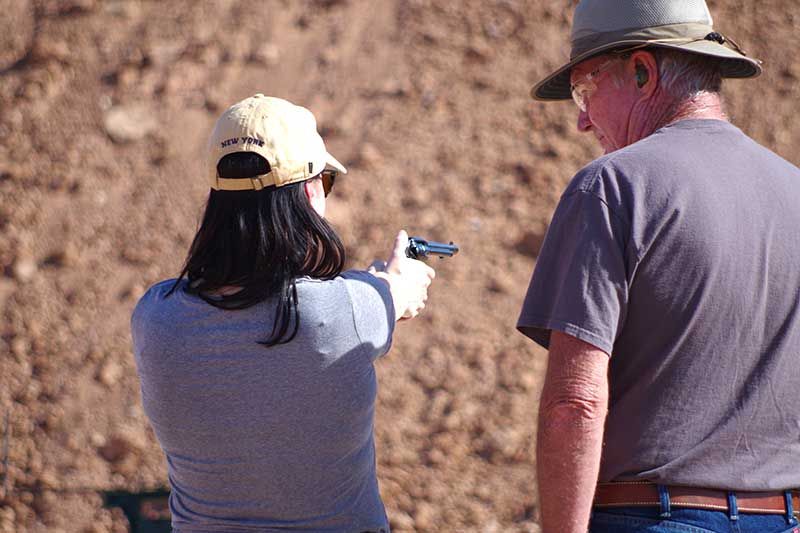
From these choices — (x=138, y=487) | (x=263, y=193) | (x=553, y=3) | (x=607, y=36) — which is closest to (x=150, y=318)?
(x=263, y=193)

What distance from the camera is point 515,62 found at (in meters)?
6.46

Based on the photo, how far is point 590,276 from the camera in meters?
1.70

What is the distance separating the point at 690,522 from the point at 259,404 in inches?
32.9

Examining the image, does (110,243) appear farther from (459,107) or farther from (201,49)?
(459,107)

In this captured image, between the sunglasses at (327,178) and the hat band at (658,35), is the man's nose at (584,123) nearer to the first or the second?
the hat band at (658,35)

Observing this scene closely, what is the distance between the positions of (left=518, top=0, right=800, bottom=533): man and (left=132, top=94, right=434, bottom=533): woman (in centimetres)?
40

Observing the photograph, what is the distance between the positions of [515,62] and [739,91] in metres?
1.60

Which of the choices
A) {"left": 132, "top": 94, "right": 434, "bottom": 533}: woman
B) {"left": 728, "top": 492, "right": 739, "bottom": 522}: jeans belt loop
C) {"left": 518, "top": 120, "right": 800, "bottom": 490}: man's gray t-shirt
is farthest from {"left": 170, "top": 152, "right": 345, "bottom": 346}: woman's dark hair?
{"left": 728, "top": 492, "right": 739, "bottom": 522}: jeans belt loop

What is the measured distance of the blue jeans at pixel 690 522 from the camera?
5.52 feet

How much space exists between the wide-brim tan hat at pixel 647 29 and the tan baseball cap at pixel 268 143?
0.62 meters

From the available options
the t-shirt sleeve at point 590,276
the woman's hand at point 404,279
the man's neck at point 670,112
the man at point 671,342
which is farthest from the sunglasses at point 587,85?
the woman's hand at point 404,279

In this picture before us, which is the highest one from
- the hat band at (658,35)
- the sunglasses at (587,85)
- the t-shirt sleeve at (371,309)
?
the hat band at (658,35)

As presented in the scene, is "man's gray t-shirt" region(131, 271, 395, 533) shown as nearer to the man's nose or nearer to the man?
the man

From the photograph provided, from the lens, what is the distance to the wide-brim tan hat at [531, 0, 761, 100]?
1906 mm
